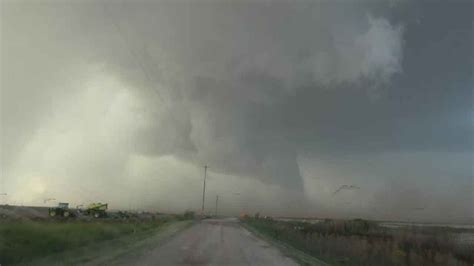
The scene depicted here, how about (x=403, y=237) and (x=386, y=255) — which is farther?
(x=403, y=237)

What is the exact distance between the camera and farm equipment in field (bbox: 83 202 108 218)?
293 feet

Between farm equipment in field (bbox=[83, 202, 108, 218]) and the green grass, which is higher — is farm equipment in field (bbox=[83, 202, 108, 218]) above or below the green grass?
above

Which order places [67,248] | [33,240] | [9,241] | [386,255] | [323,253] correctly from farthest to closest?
[323,253] → [386,255] → [67,248] → [33,240] → [9,241]

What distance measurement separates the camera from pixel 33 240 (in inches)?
1036

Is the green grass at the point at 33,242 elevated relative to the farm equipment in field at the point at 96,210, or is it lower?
lower

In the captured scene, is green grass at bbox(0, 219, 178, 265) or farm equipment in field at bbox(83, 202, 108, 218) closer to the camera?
green grass at bbox(0, 219, 178, 265)

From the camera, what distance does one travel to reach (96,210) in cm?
9144

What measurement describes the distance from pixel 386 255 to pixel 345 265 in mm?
7328

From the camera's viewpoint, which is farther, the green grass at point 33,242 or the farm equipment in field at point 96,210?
the farm equipment in field at point 96,210

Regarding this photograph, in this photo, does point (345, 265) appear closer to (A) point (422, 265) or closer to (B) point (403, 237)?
(A) point (422, 265)

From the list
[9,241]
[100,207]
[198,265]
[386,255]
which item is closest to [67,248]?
Answer: [9,241]

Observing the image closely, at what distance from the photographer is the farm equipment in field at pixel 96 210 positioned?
89.4 metres

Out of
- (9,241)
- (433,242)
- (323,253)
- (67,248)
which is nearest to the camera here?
(9,241)

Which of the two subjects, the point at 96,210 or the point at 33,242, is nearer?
the point at 33,242
